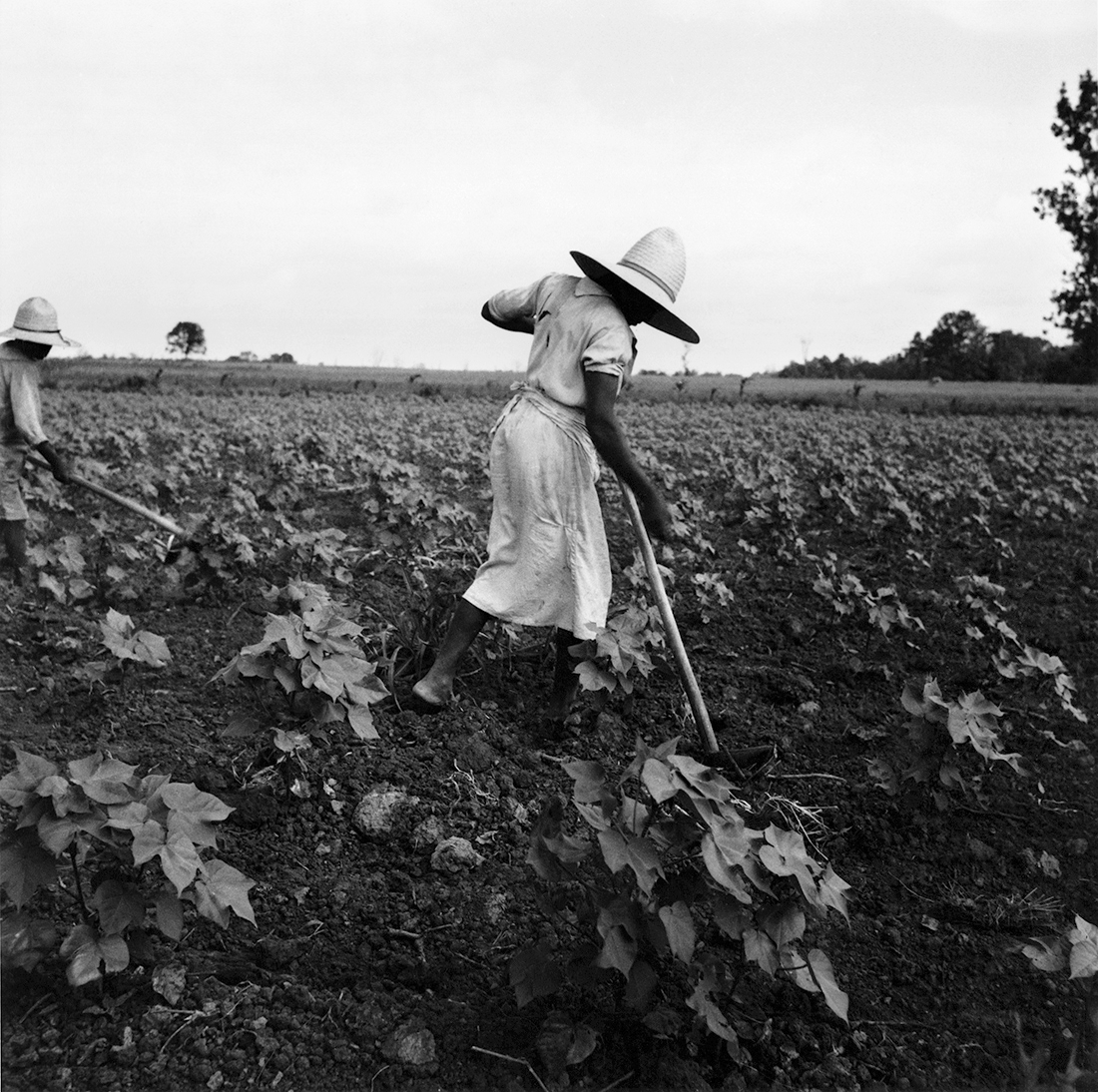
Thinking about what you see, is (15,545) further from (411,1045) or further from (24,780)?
(411,1045)

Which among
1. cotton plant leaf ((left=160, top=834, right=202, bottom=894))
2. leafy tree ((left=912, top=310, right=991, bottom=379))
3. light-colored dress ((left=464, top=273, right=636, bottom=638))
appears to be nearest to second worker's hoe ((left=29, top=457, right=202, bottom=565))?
light-colored dress ((left=464, top=273, right=636, bottom=638))

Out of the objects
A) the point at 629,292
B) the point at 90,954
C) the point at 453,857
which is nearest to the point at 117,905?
the point at 90,954

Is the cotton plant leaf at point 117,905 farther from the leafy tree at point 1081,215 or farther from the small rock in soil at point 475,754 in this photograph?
the leafy tree at point 1081,215

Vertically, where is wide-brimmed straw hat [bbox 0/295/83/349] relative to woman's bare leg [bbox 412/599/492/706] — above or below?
above

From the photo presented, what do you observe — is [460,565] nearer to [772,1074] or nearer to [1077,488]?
[772,1074]

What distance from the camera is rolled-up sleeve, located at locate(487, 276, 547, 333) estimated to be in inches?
126

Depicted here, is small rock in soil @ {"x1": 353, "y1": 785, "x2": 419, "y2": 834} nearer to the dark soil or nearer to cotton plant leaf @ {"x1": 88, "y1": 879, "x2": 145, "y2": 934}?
the dark soil

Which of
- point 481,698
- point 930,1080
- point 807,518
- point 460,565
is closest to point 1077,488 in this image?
point 807,518

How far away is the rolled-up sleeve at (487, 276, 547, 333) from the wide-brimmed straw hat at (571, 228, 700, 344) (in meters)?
0.26

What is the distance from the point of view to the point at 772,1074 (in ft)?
6.50

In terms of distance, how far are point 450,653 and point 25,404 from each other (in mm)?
2916

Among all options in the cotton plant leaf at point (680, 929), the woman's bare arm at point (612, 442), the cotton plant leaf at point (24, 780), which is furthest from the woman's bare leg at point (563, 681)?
the cotton plant leaf at point (24, 780)

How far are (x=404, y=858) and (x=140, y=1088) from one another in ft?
2.86

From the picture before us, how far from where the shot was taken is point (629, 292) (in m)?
2.93
